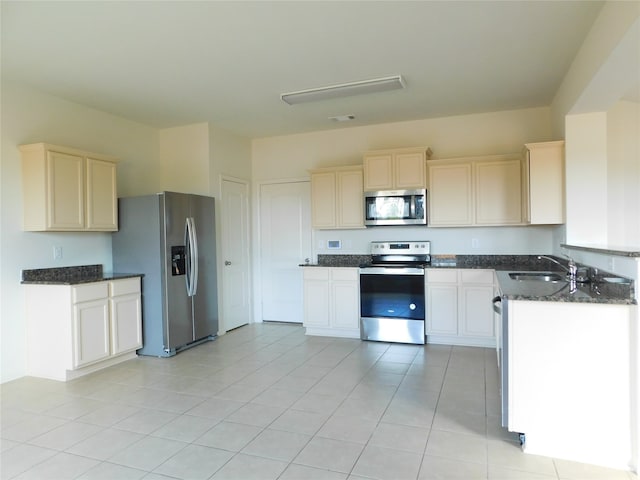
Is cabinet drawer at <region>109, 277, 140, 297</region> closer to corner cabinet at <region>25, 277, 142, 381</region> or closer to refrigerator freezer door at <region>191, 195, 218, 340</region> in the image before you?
corner cabinet at <region>25, 277, 142, 381</region>

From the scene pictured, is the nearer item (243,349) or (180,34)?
(180,34)

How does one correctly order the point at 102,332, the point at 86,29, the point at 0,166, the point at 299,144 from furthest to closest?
the point at 299,144, the point at 102,332, the point at 0,166, the point at 86,29

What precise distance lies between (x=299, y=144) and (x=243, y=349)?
2941 mm

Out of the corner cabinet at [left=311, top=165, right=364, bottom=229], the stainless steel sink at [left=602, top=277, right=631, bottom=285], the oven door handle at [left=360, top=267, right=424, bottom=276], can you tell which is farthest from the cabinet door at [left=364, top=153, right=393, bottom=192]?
the stainless steel sink at [left=602, top=277, right=631, bottom=285]

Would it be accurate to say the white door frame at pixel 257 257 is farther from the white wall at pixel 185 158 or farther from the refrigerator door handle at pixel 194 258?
the refrigerator door handle at pixel 194 258

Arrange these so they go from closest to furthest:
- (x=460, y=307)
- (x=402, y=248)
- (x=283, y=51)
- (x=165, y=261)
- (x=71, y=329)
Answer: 1. (x=283, y=51)
2. (x=71, y=329)
3. (x=165, y=261)
4. (x=460, y=307)
5. (x=402, y=248)

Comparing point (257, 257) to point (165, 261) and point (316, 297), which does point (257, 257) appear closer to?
point (316, 297)

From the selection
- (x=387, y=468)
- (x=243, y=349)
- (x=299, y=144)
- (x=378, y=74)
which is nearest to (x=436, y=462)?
(x=387, y=468)

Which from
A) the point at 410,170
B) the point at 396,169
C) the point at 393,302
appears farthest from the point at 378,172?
the point at 393,302

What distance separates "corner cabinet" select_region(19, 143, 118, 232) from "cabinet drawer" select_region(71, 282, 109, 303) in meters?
0.59

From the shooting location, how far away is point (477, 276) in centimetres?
446

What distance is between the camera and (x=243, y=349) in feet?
15.1

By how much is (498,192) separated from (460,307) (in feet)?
4.50

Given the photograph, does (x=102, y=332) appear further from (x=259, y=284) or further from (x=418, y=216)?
(x=418, y=216)
